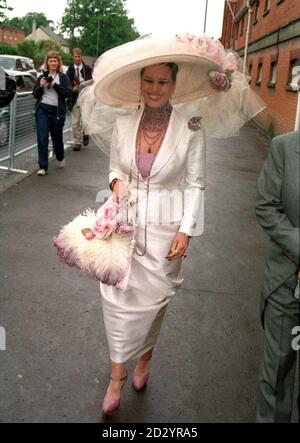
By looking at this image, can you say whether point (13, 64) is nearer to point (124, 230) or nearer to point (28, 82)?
point (28, 82)

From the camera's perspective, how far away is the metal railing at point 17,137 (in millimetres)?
8078

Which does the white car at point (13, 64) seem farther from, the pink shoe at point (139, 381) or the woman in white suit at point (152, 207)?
the pink shoe at point (139, 381)

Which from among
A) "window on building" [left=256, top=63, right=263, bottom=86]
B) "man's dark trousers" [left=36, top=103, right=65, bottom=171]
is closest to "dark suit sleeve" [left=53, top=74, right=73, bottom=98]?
"man's dark trousers" [left=36, top=103, right=65, bottom=171]

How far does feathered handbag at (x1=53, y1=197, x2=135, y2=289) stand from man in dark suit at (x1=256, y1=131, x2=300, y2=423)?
0.79m

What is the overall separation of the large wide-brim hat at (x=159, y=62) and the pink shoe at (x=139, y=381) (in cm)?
168

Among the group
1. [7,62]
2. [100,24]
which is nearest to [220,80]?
[7,62]

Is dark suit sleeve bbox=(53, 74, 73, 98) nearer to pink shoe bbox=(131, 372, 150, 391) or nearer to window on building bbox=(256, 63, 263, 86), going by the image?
pink shoe bbox=(131, 372, 150, 391)

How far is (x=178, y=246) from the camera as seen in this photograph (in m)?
2.76

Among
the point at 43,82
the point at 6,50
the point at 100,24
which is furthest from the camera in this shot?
the point at 100,24

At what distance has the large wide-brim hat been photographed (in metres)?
2.54

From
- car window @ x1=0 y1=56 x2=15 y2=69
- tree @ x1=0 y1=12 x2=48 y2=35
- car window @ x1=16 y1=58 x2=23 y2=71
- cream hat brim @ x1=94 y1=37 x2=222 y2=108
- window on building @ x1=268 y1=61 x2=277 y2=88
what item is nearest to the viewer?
cream hat brim @ x1=94 y1=37 x2=222 y2=108

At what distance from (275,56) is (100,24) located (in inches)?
2711

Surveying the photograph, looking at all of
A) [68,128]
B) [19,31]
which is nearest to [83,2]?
[19,31]

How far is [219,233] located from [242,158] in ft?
23.0
